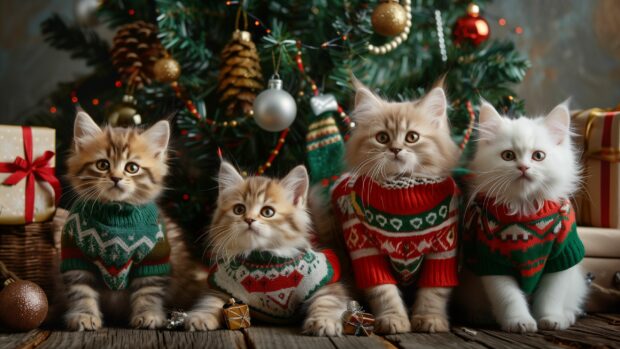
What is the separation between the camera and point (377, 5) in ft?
5.66

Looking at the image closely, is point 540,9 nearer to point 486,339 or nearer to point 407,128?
point 407,128

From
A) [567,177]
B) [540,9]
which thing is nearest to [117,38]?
[567,177]

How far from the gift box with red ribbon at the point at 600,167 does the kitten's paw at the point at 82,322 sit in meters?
1.30

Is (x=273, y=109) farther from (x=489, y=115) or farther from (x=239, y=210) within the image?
(x=489, y=115)

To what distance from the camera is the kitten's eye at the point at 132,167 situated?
52.7 inches

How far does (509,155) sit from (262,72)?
899 millimetres

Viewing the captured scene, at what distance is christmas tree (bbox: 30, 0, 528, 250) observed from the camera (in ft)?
5.62

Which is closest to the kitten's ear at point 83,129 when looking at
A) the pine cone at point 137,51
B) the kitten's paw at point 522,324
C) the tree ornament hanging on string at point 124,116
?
the tree ornament hanging on string at point 124,116

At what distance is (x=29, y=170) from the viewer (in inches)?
58.5

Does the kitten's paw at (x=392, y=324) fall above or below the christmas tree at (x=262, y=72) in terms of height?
below

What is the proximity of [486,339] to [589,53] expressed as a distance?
1.70 meters

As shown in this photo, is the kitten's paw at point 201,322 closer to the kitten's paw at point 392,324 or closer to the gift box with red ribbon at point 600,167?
the kitten's paw at point 392,324

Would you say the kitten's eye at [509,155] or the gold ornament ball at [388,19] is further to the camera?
the gold ornament ball at [388,19]

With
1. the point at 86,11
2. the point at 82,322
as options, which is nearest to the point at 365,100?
the point at 82,322
